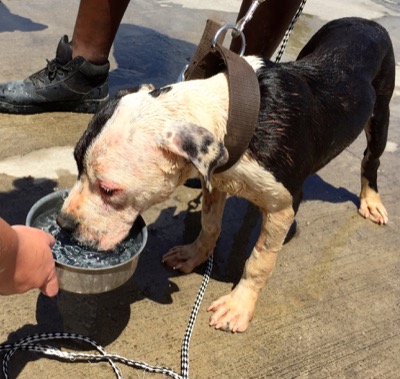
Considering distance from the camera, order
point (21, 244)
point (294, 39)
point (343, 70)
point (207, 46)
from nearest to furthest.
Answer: point (21, 244) < point (207, 46) < point (343, 70) < point (294, 39)

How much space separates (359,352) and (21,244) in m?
1.99

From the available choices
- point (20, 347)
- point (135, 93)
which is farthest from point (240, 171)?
point (20, 347)

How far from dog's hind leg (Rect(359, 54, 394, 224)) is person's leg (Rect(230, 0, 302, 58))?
0.92m

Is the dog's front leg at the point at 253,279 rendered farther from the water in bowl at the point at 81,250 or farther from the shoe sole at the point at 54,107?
the shoe sole at the point at 54,107

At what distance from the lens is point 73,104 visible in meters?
4.69

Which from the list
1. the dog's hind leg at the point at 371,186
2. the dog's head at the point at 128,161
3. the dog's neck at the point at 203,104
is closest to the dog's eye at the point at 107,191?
the dog's head at the point at 128,161

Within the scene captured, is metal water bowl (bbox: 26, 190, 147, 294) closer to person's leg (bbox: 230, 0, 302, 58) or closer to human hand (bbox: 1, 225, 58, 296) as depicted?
human hand (bbox: 1, 225, 58, 296)

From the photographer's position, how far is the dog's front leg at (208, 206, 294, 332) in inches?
112

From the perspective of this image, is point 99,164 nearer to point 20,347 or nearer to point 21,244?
point 21,244

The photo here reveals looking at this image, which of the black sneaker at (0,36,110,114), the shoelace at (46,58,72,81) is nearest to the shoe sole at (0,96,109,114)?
the black sneaker at (0,36,110,114)

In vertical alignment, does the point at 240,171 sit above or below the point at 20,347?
above

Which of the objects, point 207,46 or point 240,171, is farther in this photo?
point 207,46

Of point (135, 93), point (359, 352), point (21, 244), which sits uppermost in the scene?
point (135, 93)

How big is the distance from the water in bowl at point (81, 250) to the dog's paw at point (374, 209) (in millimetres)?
2182
